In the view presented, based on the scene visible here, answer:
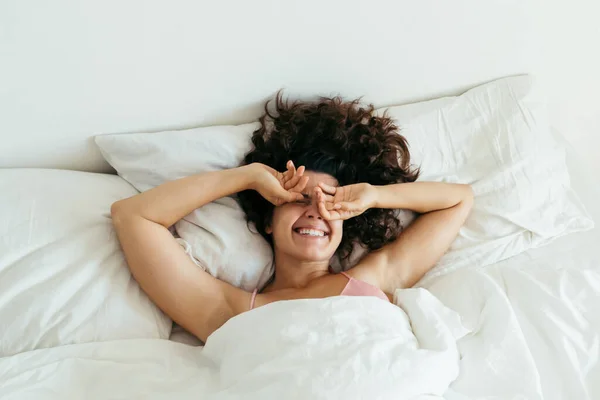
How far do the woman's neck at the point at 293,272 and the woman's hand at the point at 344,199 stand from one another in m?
0.14

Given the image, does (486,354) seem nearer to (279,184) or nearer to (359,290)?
(359,290)

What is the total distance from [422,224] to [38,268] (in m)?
0.80

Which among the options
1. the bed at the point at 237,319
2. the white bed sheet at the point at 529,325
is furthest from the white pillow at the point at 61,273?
the white bed sheet at the point at 529,325

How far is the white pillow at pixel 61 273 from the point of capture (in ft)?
3.04

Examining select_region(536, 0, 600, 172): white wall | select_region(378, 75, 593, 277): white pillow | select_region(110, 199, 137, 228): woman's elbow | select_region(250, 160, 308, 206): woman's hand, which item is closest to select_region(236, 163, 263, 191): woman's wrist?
select_region(250, 160, 308, 206): woman's hand

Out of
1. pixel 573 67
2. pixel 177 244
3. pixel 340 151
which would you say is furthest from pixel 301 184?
pixel 573 67

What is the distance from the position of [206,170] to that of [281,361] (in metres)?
0.48

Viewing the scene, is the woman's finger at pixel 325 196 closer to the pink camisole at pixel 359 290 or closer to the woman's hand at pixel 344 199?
the woman's hand at pixel 344 199

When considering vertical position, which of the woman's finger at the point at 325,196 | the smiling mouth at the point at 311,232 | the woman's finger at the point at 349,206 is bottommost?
the smiling mouth at the point at 311,232

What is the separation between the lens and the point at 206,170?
1142mm

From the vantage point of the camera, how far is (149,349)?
0.95 metres

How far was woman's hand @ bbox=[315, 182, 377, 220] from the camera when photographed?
1.04 meters

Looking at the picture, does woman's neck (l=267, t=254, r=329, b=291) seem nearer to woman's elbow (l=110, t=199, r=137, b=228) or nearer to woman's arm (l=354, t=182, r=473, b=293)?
woman's arm (l=354, t=182, r=473, b=293)

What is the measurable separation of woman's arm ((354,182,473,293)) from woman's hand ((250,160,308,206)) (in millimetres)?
166
